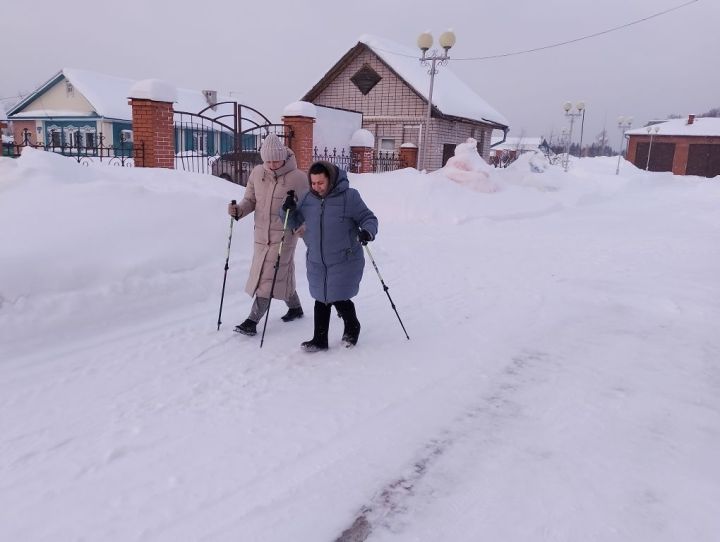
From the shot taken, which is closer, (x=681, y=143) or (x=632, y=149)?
(x=681, y=143)

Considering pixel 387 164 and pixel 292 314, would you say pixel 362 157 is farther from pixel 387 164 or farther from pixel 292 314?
pixel 292 314

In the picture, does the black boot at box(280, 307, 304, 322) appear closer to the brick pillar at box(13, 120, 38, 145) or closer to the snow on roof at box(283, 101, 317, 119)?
the snow on roof at box(283, 101, 317, 119)

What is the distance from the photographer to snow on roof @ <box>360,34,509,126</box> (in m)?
21.2

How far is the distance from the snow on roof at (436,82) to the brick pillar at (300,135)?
9.55 meters

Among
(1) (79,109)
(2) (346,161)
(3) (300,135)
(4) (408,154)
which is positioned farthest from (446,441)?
(1) (79,109)

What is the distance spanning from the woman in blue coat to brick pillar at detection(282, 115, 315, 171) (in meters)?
8.40

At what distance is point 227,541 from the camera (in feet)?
7.28

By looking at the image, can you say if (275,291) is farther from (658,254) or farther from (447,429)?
(658,254)

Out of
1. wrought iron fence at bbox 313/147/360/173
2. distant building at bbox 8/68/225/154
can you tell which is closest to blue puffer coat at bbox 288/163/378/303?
wrought iron fence at bbox 313/147/360/173

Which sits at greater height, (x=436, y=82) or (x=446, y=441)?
(x=436, y=82)

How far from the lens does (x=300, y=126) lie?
1234 centimetres

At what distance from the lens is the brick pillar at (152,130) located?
8711 mm

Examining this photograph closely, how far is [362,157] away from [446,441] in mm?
14325

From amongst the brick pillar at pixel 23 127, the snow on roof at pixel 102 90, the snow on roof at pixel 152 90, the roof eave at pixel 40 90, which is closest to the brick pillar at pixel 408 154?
the snow on roof at pixel 152 90
